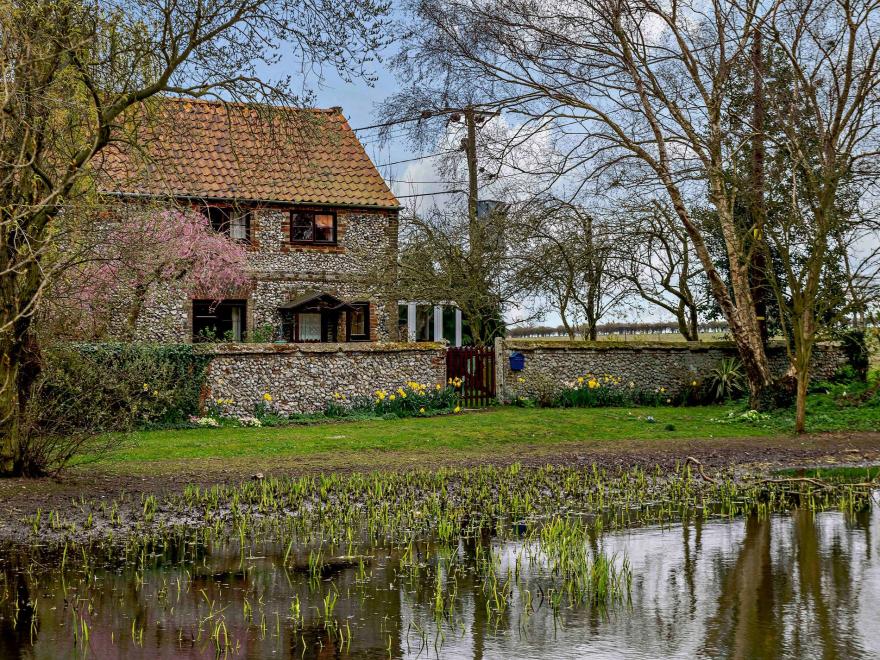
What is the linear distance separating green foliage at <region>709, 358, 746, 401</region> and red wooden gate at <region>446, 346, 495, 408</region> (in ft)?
21.1

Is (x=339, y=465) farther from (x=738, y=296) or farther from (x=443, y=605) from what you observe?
(x=738, y=296)

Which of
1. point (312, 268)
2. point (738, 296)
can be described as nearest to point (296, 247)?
point (312, 268)

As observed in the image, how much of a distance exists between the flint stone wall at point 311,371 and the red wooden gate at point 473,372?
43cm

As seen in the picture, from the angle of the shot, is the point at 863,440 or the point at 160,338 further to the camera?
the point at 160,338

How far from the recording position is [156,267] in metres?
20.6

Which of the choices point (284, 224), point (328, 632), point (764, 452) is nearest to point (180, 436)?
point (764, 452)

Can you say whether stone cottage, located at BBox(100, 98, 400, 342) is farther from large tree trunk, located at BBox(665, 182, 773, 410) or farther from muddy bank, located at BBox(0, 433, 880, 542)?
muddy bank, located at BBox(0, 433, 880, 542)

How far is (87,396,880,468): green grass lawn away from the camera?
15688 millimetres

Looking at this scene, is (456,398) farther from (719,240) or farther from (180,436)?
(719,240)

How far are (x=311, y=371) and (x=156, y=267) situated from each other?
162 inches

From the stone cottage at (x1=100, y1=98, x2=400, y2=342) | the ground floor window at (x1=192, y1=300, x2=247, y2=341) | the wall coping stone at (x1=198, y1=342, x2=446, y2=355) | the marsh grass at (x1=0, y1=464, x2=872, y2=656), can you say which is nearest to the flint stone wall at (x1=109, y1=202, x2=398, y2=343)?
the stone cottage at (x1=100, y1=98, x2=400, y2=342)

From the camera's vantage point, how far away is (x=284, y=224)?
101 ft

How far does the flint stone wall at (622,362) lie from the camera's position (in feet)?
79.4

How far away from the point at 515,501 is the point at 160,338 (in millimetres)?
20830
